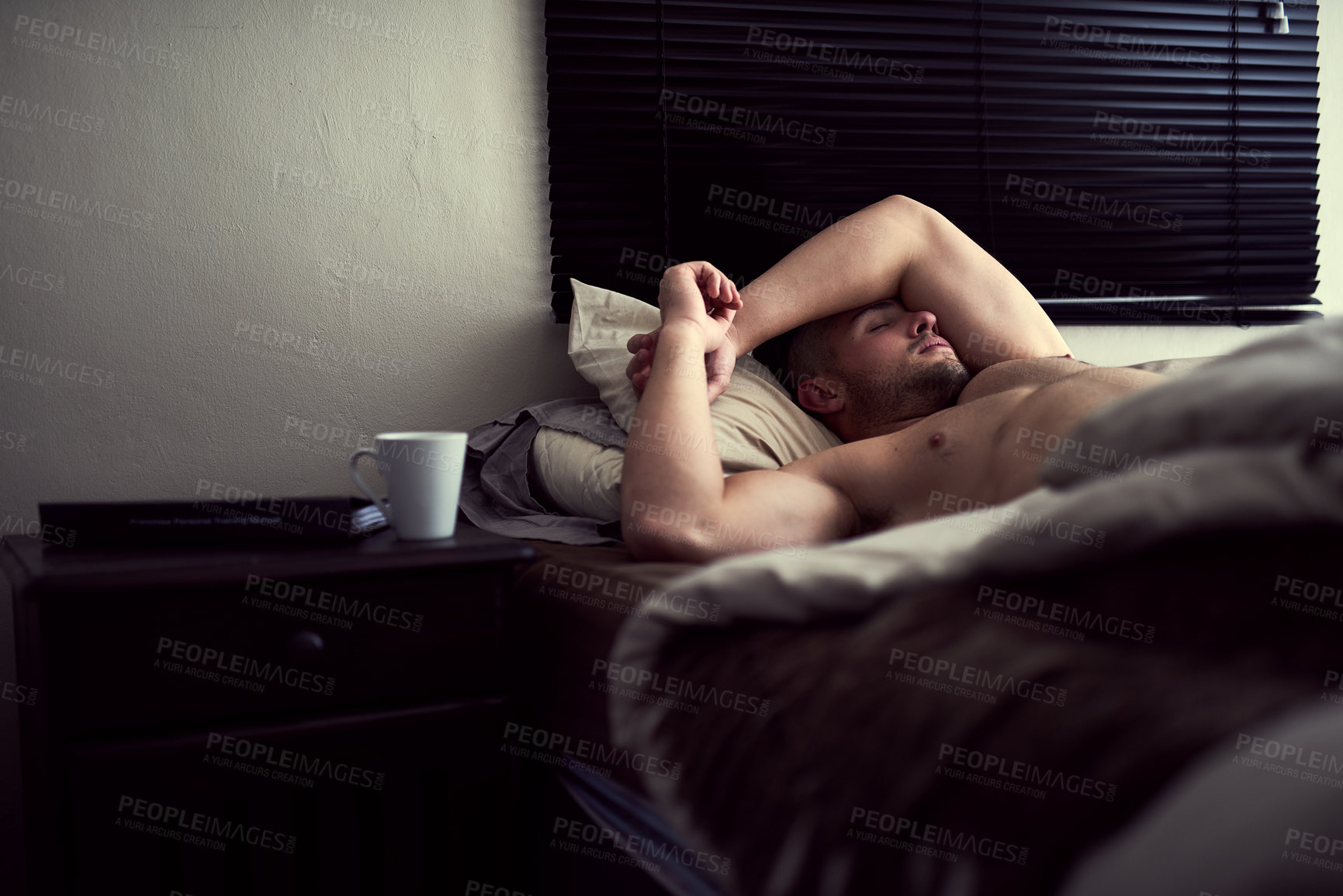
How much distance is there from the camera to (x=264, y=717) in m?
0.86

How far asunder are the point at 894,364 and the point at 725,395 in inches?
12.1

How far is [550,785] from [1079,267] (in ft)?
5.08

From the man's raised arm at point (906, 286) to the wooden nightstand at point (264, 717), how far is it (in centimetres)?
71

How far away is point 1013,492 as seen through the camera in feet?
3.42

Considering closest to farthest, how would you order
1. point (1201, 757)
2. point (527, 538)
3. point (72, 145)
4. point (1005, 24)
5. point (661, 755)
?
point (1201, 757)
point (661, 755)
point (527, 538)
point (72, 145)
point (1005, 24)

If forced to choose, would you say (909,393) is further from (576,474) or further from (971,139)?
(971,139)

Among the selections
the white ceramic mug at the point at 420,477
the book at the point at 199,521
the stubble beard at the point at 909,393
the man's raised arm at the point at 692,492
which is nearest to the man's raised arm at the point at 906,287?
the stubble beard at the point at 909,393

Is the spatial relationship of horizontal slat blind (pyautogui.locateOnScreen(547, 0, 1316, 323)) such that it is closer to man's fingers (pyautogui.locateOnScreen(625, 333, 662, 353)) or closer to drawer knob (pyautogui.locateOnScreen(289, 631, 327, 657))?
man's fingers (pyautogui.locateOnScreen(625, 333, 662, 353))

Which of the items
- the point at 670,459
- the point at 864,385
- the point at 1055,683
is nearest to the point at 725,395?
Answer: the point at 864,385

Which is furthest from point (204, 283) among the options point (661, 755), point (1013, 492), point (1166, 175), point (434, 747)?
point (1166, 175)

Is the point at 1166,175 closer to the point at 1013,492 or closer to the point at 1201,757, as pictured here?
the point at 1013,492

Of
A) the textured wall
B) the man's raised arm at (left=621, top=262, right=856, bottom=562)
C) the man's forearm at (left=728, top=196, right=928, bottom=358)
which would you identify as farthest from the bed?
the textured wall

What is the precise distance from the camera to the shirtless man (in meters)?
1.03

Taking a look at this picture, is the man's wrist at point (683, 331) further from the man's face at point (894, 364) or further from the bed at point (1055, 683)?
the bed at point (1055, 683)
